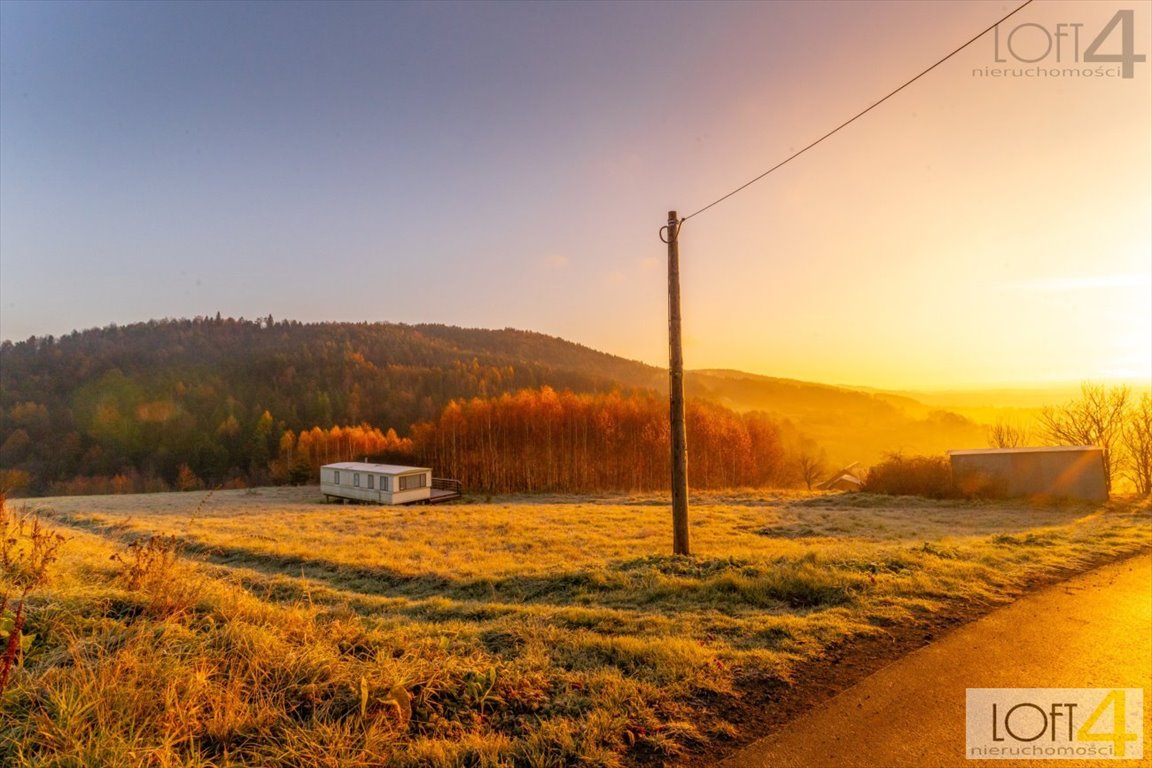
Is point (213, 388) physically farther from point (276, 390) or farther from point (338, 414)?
point (338, 414)

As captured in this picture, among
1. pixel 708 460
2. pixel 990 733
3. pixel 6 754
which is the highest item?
pixel 6 754

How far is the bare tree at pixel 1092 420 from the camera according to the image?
97.1 ft

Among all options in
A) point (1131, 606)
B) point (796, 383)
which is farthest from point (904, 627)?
point (796, 383)

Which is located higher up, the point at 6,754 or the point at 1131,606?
the point at 6,754

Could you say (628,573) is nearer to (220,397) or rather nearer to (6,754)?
(6,754)

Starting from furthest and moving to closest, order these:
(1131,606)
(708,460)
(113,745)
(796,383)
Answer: (796,383)
(708,460)
(1131,606)
(113,745)

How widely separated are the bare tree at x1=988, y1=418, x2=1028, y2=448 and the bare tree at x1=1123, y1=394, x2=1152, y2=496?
10.4 metres

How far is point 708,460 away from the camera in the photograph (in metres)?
51.8

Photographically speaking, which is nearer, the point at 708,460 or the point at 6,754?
the point at 6,754

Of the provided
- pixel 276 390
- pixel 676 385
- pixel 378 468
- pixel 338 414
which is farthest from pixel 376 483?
pixel 276 390

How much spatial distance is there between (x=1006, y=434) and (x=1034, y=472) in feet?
64.5

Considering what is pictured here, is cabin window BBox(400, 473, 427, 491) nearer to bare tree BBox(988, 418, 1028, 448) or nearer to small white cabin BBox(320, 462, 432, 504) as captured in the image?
small white cabin BBox(320, 462, 432, 504)

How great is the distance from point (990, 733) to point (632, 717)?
99.9 inches

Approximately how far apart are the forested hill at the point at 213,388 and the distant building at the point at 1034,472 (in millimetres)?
69878
